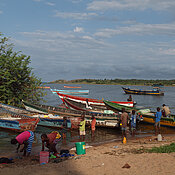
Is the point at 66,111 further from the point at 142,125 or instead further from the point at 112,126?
the point at 142,125

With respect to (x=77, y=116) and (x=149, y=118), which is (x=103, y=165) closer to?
(x=77, y=116)

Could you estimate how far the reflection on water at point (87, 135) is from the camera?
13.8m

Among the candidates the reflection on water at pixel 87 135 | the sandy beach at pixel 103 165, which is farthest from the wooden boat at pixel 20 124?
the sandy beach at pixel 103 165

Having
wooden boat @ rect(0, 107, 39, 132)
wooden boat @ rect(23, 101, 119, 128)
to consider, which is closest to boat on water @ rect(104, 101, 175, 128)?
wooden boat @ rect(23, 101, 119, 128)

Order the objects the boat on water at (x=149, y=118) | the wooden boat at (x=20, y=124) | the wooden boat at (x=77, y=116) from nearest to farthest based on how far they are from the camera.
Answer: the wooden boat at (x=20, y=124), the boat on water at (x=149, y=118), the wooden boat at (x=77, y=116)

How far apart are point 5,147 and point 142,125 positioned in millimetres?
12731

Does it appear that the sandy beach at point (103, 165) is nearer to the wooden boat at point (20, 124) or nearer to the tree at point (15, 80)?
the wooden boat at point (20, 124)

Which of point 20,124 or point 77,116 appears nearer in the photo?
point 20,124

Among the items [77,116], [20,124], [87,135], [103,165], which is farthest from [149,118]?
[103,165]

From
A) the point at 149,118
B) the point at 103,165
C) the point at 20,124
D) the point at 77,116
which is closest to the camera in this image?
the point at 103,165

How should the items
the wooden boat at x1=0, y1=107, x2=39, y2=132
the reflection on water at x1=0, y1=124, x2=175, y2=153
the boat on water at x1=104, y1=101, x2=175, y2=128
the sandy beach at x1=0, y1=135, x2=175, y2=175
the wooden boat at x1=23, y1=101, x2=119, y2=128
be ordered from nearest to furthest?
the sandy beach at x1=0, y1=135, x2=175, y2=175, the reflection on water at x1=0, y1=124, x2=175, y2=153, the wooden boat at x1=0, y1=107, x2=39, y2=132, the boat on water at x1=104, y1=101, x2=175, y2=128, the wooden boat at x1=23, y1=101, x2=119, y2=128

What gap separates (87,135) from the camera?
1653cm

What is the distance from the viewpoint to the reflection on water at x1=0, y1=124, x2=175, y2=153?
1382 centimetres

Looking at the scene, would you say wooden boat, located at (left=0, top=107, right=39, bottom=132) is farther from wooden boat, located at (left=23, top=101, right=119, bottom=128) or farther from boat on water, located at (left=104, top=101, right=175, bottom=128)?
boat on water, located at (left=104, top=101, right=175, bottom=128)
